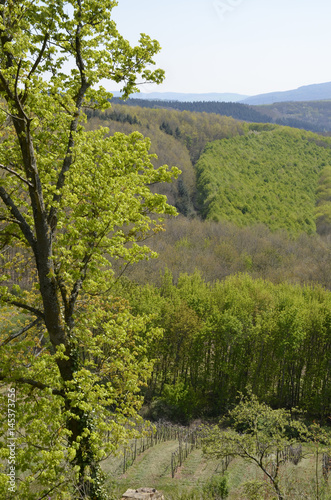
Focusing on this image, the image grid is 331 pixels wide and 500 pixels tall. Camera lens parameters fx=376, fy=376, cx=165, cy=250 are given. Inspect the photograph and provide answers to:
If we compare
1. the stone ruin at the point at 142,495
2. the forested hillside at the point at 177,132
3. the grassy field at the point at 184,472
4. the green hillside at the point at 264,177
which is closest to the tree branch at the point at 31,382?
the stone ruin at the point at 142,495

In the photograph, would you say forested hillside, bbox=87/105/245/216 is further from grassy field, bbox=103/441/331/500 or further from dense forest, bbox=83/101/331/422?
grassy field, bbox=103/441/331/500

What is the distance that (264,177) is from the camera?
8912 cm

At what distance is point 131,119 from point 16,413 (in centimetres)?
9962

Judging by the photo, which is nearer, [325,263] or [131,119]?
[325,263]

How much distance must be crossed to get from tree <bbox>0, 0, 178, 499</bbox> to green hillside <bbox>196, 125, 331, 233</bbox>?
66.1 meters

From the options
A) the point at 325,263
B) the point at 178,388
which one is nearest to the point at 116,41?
the point at 178,388

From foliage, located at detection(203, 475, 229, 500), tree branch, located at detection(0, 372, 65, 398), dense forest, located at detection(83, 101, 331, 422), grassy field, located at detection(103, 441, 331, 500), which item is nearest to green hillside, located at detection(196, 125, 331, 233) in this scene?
dense forest, located at detection(83, 101, 331, 422)

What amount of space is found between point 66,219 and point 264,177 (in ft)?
288

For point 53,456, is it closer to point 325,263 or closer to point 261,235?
point 325,263

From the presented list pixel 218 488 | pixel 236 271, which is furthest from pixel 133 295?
pixel 236 271

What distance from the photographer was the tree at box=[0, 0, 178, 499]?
591cm

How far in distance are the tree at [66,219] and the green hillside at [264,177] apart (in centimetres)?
6613

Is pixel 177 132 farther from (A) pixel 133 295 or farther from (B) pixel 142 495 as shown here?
(B) pixel 142 495

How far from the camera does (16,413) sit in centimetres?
586
